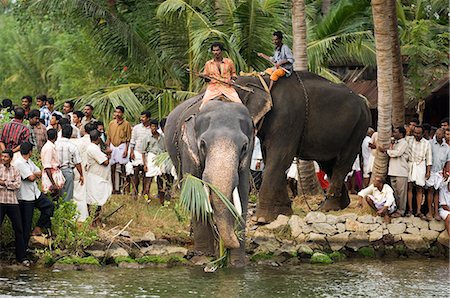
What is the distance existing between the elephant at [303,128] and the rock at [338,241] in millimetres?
1097

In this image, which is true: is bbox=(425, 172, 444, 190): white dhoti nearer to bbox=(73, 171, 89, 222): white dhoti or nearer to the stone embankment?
the stone embankment

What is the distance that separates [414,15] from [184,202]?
1703 centimetres

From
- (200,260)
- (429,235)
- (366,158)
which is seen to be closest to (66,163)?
(200,260)

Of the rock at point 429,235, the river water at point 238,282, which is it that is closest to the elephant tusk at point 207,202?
the river water at point 238,282

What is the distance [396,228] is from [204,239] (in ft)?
11.9

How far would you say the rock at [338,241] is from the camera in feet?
55.8

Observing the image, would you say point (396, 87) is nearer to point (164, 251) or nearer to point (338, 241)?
point (338, 241)

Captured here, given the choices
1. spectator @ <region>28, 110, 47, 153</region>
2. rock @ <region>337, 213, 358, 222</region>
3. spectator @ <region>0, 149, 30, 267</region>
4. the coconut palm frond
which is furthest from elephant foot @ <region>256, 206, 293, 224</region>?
spectator @ <region>0, 149, 30, 267</region>

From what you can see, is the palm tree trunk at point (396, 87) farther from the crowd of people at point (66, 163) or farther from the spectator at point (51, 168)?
the spectator at point (51, 168)

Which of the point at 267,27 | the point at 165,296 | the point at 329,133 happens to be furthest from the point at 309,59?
the point at 165,296

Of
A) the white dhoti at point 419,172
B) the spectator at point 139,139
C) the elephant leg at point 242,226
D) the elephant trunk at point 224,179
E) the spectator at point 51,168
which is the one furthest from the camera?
the spectator at point 139,139

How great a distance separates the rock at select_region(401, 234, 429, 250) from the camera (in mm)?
17406

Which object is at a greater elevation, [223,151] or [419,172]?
[223,151]

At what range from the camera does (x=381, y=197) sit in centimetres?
1778
